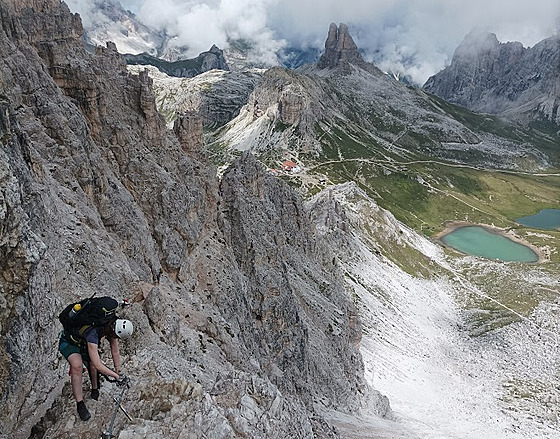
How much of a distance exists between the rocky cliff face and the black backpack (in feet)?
6.90

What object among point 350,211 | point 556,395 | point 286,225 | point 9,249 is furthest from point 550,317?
point 9,249

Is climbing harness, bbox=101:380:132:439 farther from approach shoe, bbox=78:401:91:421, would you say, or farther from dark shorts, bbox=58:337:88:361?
dark shorts, bbox=58:337:88:361

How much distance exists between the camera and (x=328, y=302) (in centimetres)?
6406

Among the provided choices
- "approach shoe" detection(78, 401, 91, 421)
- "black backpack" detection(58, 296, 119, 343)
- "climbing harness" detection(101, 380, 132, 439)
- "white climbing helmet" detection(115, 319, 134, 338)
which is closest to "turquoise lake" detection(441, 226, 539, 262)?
"climbing harness" detection(101, 380, 132, 439)

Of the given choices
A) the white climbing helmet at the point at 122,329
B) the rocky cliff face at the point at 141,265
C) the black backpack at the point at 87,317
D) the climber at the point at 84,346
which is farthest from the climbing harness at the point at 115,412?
the black backpack at the point at 87,317

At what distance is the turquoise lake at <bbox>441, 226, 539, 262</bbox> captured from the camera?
15950cm

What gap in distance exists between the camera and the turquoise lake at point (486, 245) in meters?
160

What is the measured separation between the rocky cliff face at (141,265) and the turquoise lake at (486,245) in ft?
398

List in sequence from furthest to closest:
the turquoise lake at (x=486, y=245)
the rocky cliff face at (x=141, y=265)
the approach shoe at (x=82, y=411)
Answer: the turquoise lake at (x=486, y=245), the rocky cliff face at (x=141, y=265), the approach shoe at (x=82, y=411)

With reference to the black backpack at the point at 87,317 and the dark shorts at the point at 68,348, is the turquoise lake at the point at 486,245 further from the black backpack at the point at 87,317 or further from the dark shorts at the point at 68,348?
the dark shorts at the point at 68,348

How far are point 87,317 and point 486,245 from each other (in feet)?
604

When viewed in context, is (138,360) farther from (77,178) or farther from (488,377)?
(488,377)

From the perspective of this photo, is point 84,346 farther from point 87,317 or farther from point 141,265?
point 141,265

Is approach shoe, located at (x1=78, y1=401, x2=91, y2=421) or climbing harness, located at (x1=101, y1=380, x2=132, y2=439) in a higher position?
climbing harness, located at (x1=101, y1=380, x2=132, y2=439)
